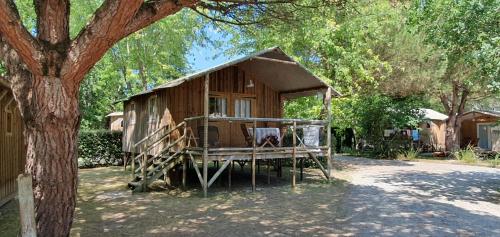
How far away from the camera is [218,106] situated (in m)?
13.3

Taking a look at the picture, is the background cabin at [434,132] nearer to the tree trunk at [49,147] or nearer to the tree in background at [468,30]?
the tree in background at [468,30]

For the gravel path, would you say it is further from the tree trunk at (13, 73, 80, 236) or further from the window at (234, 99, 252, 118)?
the tree trunk at (13, 73, 80, 236)

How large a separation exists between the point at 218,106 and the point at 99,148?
7999 millimetres

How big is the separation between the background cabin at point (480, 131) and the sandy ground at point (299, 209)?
1411 cm

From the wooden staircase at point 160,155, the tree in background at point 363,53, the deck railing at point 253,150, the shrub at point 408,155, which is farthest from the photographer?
the shrub at point 408,155

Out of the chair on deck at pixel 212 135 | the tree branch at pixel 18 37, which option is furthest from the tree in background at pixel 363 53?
the tree branch at pixel 18 37

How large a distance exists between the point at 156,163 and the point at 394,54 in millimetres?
11606

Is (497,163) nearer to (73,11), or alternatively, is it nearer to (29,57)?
(29,57)

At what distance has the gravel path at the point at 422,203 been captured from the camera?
677cm

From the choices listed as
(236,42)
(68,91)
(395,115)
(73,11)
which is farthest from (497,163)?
(73,11)

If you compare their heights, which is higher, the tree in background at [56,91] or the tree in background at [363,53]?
the tree in background at [363,53]

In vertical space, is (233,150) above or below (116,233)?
above

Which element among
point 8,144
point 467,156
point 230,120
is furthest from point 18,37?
point 467,156

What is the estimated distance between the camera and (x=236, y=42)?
1923cm
